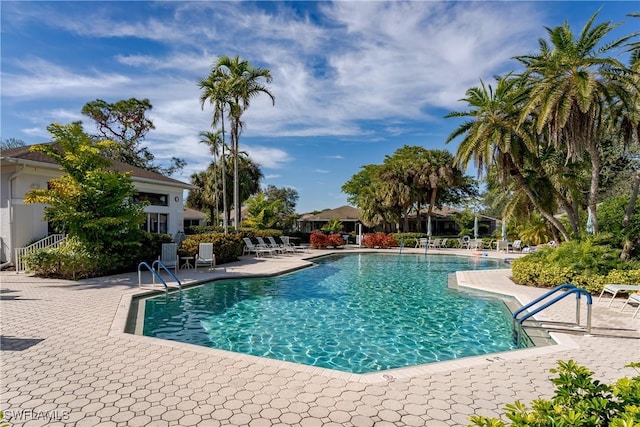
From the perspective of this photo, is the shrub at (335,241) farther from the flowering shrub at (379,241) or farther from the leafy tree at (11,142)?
the leafy tree at (11,142)

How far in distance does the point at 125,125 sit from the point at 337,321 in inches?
1468

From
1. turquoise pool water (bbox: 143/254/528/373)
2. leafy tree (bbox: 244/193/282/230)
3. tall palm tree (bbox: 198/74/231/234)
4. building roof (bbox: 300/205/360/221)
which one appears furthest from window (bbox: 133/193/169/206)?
building roof (bbox: 300/205/360/221)

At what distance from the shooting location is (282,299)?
11.5 m

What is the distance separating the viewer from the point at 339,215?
4488 cm

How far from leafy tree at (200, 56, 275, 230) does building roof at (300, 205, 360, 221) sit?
22958 mm

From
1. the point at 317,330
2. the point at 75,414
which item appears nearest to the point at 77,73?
the point at 317,330

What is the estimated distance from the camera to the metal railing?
14.3 meters

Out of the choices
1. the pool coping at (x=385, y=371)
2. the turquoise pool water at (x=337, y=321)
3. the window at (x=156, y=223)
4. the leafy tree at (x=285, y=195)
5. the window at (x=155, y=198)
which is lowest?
the turquoise pool water at (x=337, y=321)

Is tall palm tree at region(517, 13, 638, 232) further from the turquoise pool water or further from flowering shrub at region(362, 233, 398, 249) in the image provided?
flowering shrub at region(362, 233, 398, 249)

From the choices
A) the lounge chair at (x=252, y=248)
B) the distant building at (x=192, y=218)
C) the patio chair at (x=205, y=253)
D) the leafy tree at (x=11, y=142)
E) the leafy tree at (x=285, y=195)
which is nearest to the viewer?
the patio chair at (x=205, y=253)

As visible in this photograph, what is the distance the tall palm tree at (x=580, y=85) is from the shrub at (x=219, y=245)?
46.5 feet

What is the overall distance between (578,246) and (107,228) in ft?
54.1

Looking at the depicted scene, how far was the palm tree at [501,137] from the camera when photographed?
14500 millimetres

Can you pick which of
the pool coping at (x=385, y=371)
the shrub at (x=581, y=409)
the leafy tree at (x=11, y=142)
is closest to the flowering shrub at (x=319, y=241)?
the pool coping at (x=385, y=371)
